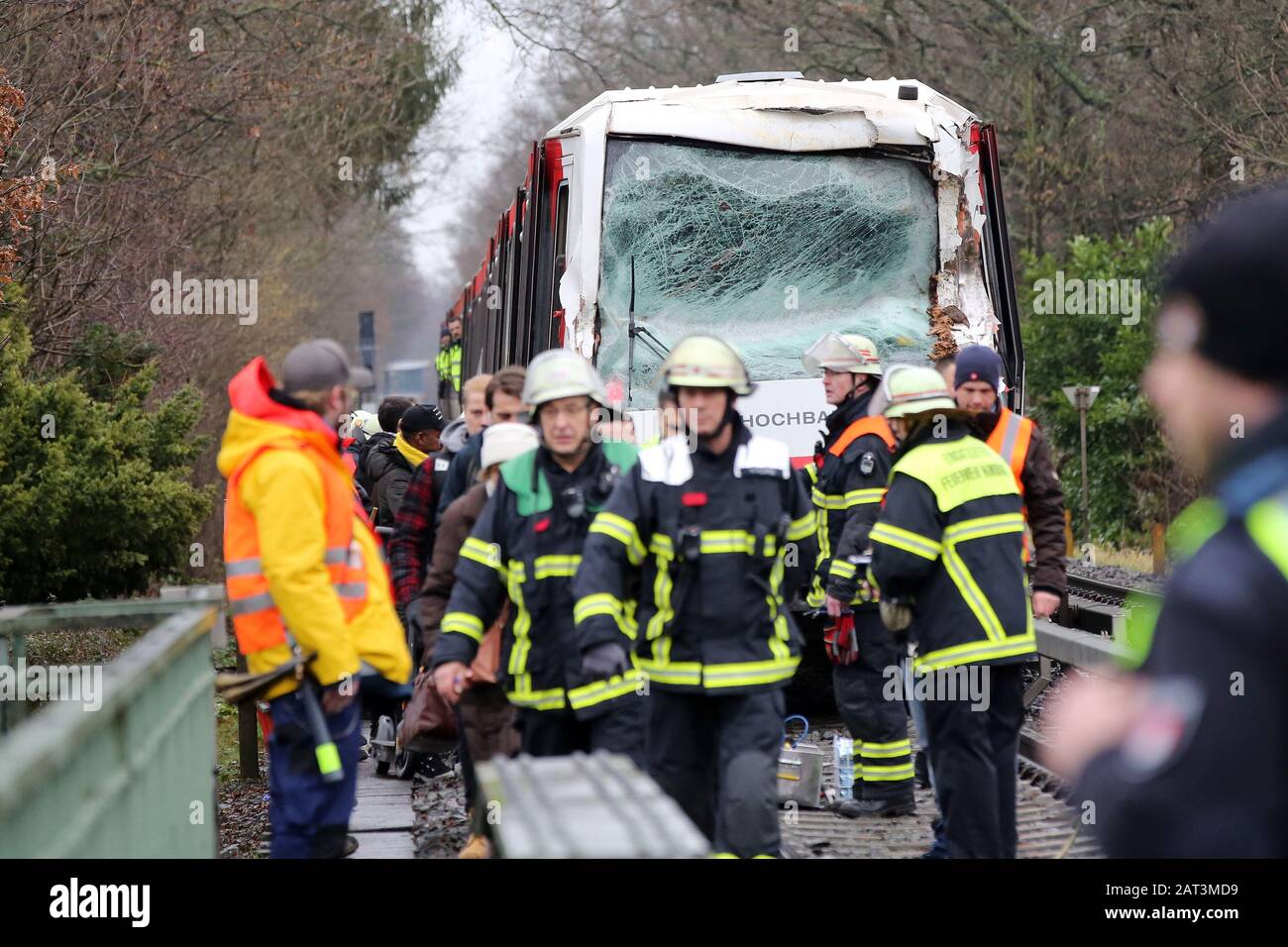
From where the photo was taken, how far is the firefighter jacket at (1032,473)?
23.6 feet

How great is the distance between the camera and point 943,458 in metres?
5.96

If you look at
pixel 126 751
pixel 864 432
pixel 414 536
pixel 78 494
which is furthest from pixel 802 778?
pixel 78 494

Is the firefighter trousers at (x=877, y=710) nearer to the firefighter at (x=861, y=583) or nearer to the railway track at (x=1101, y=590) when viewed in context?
the firefighter at (x=861, y=583)

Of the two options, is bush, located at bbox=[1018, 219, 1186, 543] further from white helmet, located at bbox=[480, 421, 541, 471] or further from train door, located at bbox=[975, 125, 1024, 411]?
white helmet, located at bbox=[480, 421, 541, 471]

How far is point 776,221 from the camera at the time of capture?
401 inches

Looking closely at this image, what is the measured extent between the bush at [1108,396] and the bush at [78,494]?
10.9 m

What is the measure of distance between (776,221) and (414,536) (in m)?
3.54

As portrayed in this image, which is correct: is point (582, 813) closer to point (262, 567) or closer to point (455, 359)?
point (262, 567)

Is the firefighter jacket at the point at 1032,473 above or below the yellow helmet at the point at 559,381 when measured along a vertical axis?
below

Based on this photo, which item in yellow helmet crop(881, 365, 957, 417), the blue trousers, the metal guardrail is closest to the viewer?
the metal guardrail

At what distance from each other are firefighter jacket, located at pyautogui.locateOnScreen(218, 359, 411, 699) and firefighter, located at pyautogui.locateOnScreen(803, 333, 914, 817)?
241 centimetres

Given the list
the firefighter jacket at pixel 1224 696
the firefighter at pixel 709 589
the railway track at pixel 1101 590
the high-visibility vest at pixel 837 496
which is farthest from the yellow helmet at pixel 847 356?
the firefighter jacket at pixel 1224 696

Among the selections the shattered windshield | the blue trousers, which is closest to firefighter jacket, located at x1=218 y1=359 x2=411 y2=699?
the blue trousers

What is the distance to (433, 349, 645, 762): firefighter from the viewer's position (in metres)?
5.75
